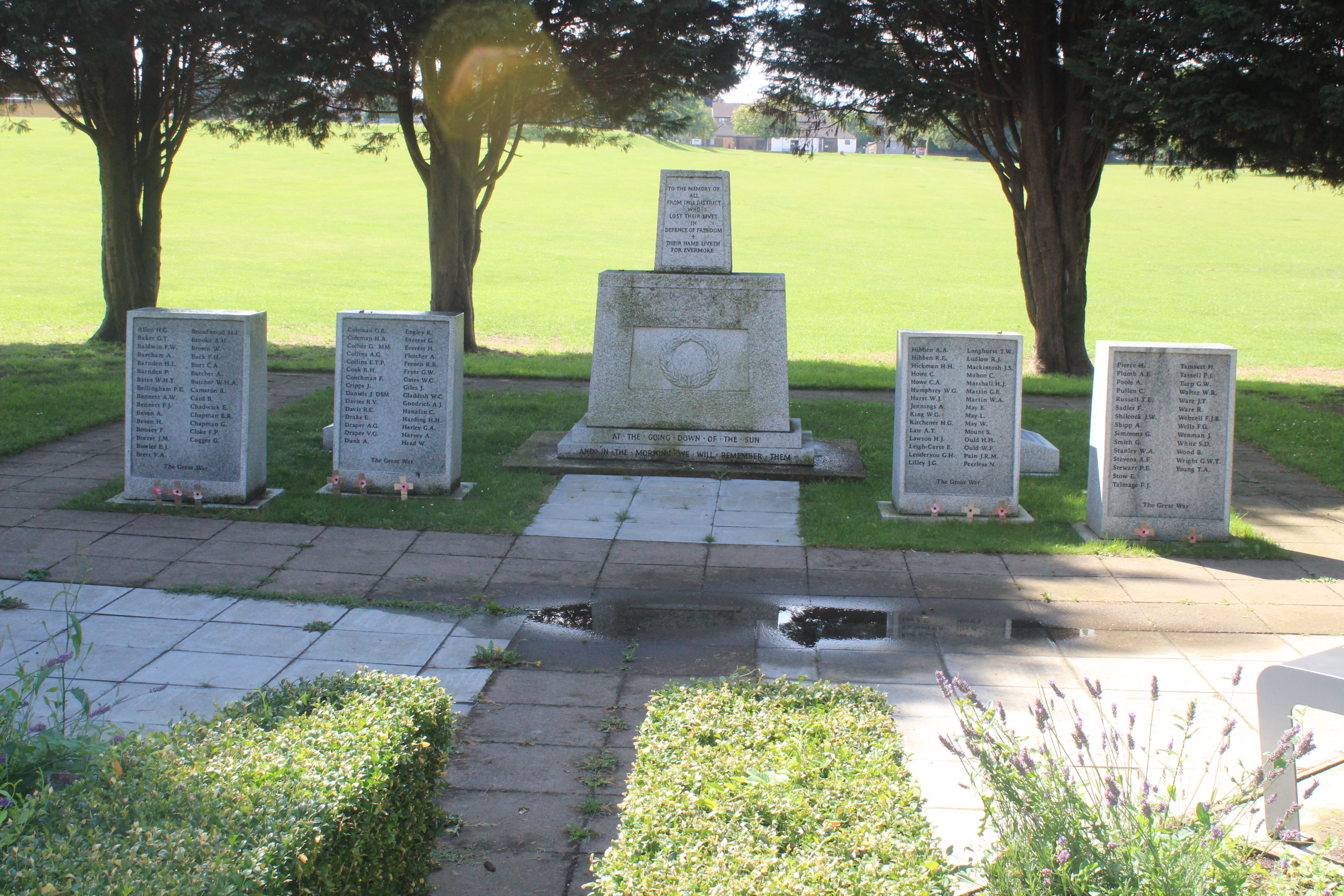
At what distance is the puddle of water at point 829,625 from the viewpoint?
589cm

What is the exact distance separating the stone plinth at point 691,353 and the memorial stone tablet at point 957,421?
1.57 m

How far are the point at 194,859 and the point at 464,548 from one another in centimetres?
504

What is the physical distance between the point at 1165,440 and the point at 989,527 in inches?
52.8

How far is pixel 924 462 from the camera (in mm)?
8281

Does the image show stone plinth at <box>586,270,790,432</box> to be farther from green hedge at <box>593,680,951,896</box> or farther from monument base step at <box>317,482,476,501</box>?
green hedge at <box>593,680,951,896</box>

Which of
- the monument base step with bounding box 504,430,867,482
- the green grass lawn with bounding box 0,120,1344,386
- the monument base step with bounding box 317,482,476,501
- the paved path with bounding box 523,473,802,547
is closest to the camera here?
the paved path with bounding box 523,473,802,547

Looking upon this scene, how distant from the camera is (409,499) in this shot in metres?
8.55

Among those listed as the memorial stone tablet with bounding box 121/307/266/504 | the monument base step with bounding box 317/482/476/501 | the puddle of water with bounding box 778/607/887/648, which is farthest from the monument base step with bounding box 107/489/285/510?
the puddle of water with bounding box 778/607/887/648

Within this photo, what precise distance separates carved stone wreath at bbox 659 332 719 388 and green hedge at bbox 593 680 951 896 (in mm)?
6123

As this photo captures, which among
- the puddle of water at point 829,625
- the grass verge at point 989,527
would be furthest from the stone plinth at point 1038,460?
the puddle of water at point 829,625

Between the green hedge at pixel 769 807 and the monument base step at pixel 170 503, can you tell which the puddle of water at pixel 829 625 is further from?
the monument base step at pixel 170 503

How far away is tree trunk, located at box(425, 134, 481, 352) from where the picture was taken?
16.0m

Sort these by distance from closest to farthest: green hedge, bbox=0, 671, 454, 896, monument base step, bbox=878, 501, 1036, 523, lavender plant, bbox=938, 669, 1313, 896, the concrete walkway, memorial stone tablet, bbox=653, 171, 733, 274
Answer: green hedge, bbox=0, 671, 454, 896
lavender plant, bbox=938, 669, 1313, 896
the concrete walkway
monument base step, bbox=878, 501, 1036, 523
memorial stone tablet, bbox=653, 171, 733, 274

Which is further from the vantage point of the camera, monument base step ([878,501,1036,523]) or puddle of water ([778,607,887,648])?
monument base step ([878,501,1036,523])
